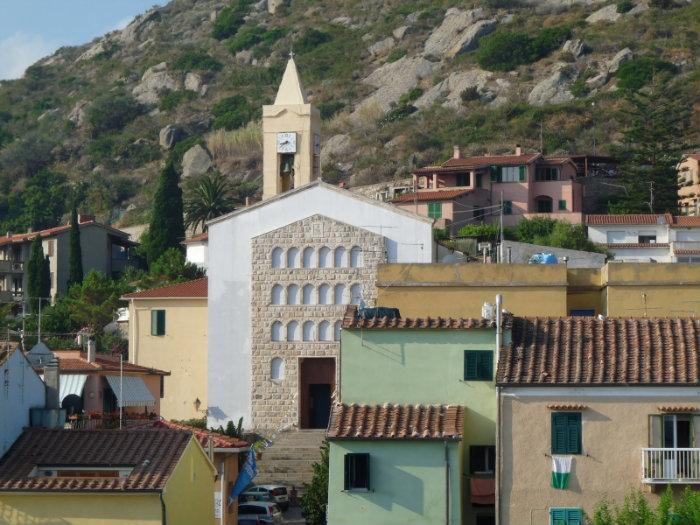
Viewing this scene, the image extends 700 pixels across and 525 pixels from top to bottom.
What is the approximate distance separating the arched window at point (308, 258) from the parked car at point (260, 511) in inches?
897

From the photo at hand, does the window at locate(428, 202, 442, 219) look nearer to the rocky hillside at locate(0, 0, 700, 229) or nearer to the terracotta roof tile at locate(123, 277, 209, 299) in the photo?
the terracotta roof tile at locate(123, 277, 209, 299)

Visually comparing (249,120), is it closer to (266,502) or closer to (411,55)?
(411,55)

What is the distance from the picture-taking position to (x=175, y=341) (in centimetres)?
7412

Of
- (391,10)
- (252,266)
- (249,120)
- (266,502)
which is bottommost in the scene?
(266,502)

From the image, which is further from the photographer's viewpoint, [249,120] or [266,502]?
[249,120]

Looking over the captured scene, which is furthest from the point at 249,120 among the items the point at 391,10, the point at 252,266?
the point at 252,266

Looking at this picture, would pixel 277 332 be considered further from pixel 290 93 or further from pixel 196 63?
pixel 196 63

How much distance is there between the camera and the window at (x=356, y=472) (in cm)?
3547

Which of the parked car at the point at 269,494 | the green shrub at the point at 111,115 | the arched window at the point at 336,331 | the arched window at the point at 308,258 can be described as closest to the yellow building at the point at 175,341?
the arched window at the point at 308,258

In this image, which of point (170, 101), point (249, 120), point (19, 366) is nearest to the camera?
point (19, 366)

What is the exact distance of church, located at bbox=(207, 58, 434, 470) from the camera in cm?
7031

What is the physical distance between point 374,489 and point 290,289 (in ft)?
118

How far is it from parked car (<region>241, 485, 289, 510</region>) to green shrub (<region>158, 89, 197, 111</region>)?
105675 millimetres

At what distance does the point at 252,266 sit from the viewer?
234 feet
